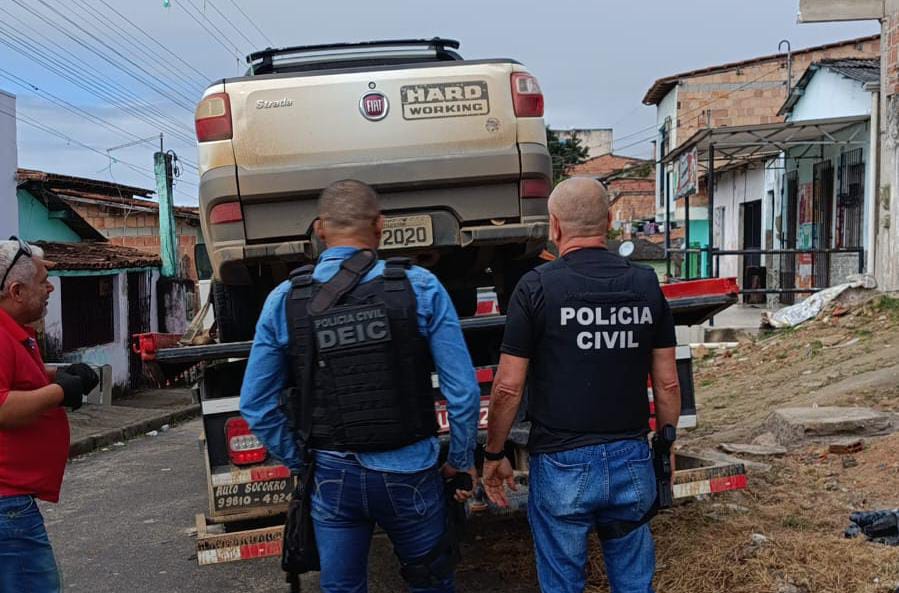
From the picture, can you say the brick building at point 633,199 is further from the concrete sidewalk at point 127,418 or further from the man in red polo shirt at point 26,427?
the man in red polo shirt at point 26,427

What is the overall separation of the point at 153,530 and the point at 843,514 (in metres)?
4.62

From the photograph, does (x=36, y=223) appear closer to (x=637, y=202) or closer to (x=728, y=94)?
(x=728, y=94)

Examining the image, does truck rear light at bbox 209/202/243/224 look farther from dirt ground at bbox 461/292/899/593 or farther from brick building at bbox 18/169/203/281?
brick building at bbox 18/169/203/281

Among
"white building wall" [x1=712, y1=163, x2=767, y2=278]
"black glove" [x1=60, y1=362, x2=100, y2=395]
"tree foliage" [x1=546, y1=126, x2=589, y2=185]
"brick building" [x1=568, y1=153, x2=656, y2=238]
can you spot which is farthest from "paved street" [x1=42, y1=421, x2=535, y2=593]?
"tree foliage" [x1=546, y1=126, x2=589, y2=185]

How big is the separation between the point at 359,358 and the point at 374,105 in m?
2.32

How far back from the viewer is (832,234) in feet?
53.2

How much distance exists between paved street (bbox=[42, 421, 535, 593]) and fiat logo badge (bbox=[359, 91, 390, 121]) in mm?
2383

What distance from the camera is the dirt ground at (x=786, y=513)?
13.5 ft

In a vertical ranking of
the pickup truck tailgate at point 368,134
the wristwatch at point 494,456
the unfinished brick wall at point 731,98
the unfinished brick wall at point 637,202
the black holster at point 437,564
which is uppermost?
the unfinished brick wall at point 731,98

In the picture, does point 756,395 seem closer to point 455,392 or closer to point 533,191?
point 533,191

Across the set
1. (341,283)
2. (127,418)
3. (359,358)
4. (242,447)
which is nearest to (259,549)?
(242,447)

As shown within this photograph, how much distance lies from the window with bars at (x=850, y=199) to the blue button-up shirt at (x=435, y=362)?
13230 millimetres

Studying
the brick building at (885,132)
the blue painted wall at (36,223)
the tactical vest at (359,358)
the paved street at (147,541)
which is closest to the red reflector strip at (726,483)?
the paved street at (147,541)

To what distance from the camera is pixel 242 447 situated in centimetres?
408
